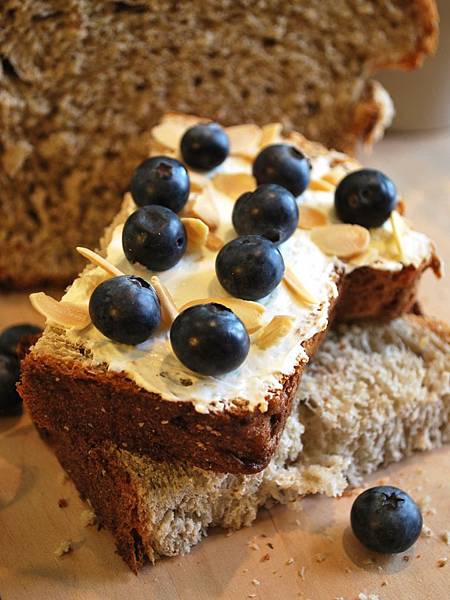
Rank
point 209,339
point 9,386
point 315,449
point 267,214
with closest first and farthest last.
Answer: point 209,339 → point 267,214 → point 315,449 → point 9,386

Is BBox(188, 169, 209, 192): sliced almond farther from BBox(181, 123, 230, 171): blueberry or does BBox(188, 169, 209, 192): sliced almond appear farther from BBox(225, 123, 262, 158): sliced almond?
BBox(225, 123, 262, 158): sliced almond

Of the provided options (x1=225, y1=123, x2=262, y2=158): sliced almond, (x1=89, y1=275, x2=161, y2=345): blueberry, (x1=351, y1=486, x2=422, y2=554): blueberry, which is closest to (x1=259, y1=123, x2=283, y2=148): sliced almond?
(x1=225, y1=123, x2=262, y2=158): sliced almond

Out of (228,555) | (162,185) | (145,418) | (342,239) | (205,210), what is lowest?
(228,555)

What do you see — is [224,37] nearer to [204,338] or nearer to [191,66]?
[191,66]

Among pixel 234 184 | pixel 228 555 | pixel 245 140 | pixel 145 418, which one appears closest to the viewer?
pixel 145 418

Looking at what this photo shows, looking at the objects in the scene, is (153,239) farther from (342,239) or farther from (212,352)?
(342,239)

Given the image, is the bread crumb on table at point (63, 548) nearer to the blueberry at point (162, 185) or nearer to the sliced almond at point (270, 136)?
the blueberry at point (162, 185)

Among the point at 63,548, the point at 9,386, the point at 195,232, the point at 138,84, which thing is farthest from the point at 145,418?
the point at 138,84
